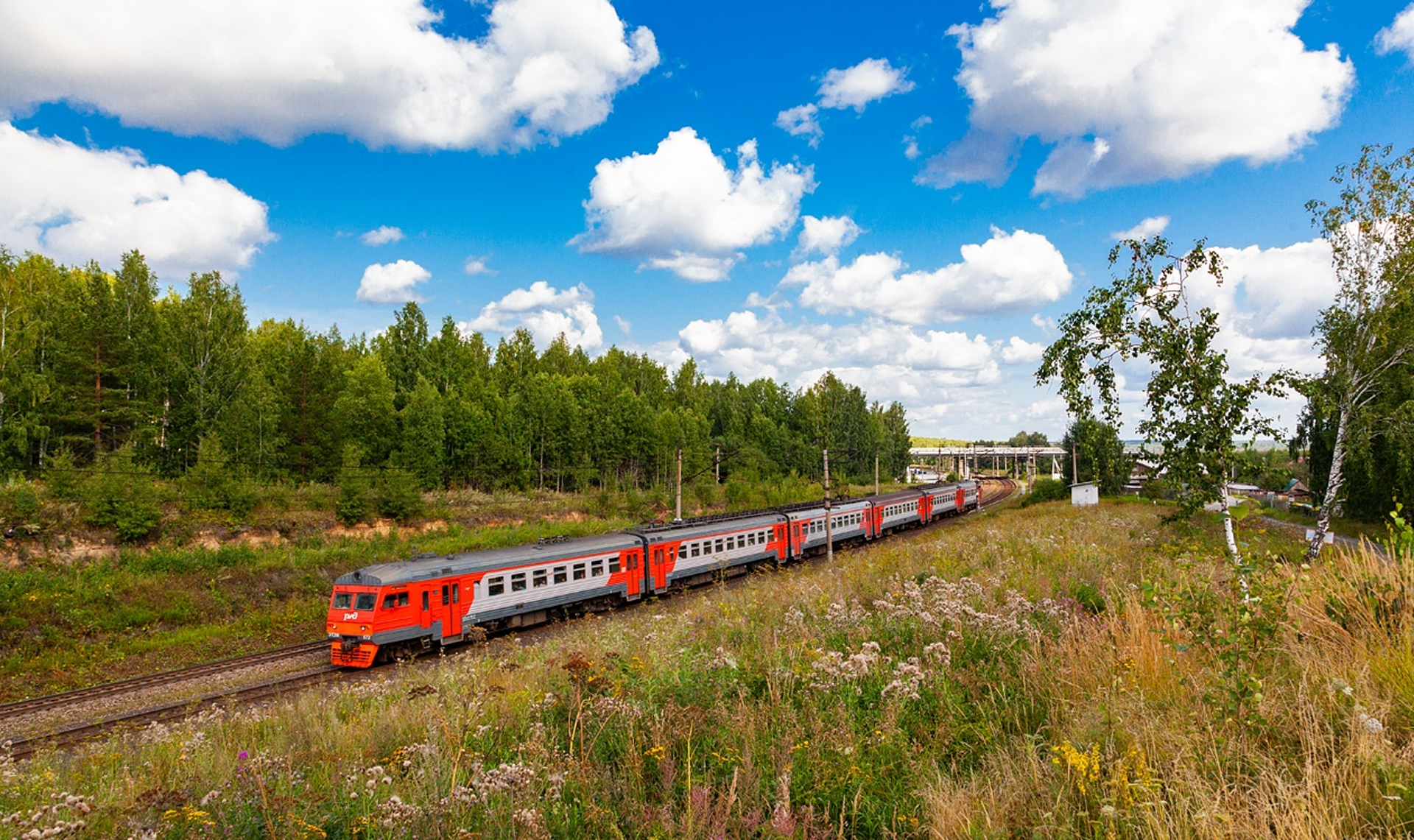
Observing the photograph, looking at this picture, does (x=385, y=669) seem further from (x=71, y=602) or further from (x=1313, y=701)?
(x=1313, y=701)

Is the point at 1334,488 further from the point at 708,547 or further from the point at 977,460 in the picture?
the point at 977,460

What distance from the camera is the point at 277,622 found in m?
22.2

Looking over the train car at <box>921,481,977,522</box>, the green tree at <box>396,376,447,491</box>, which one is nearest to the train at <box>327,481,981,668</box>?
the train car at <box>921,481,977,522</box>

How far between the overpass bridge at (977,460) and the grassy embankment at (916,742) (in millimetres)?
104045

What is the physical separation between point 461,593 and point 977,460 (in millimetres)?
144067

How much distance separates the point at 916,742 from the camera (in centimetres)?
473

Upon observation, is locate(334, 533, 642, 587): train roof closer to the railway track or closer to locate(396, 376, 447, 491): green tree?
the railway track

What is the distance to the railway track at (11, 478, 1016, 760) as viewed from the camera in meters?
12.3

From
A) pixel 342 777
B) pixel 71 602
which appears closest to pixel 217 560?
pixel 71 602

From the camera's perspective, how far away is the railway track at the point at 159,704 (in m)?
12.3

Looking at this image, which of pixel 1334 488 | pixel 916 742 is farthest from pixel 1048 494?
pixel 916 742

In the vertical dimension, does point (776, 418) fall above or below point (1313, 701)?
above

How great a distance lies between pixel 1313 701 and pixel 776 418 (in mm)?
81782

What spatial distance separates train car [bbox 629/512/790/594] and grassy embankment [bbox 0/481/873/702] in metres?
11.0
